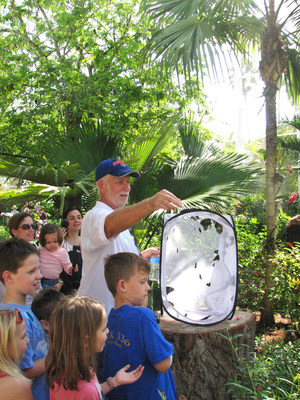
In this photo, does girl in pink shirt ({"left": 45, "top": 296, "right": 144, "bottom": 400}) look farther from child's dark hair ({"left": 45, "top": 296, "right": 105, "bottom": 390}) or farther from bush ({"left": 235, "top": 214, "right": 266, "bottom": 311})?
bush ({"left": 235, "top": 214, "right": 266, "bottom": 311})

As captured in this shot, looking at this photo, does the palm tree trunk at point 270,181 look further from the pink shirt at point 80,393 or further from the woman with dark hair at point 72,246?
the pink shirt at point 80,393

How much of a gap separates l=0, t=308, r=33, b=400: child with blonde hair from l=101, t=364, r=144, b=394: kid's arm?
0.38 m

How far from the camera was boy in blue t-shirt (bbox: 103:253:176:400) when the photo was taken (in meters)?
2.01

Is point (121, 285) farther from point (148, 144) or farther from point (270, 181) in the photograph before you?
point (270, 181)

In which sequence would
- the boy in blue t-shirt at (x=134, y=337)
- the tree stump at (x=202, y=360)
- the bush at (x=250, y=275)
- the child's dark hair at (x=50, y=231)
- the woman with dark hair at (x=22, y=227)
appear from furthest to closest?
the bush at (x=250, y=275) < the child's dark hair at (x=50, y=231) < the woman with dark hair at (x=22, y=227) < the tree stump at (x=202, y=360) < the boy in blue t-shirt at (x=134, y=337)

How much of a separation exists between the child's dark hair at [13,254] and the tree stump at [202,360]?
138cm

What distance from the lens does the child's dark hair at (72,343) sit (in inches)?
66.1

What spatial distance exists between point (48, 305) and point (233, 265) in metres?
1.30

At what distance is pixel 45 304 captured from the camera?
7.79 feet

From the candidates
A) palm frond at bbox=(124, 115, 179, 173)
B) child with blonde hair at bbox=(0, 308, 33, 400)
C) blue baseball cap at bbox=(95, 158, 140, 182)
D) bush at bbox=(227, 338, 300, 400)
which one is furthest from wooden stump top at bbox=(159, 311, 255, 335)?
palm frond at bbox=(124, 115, 179, 173)

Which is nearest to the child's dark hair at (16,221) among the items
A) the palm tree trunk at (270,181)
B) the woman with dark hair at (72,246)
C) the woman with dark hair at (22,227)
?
the woman with dark hair at (22,227)

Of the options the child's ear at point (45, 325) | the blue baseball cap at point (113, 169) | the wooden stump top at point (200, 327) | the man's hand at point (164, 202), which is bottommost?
the wooden stump top at point (200, 327)

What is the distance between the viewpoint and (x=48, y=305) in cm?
237

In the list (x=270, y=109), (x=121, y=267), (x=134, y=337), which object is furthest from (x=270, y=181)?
(x=134, y=337)
